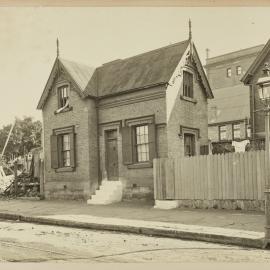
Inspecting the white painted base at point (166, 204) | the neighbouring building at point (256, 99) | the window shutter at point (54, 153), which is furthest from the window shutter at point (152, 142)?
the neighbouring building at point (256, 99)

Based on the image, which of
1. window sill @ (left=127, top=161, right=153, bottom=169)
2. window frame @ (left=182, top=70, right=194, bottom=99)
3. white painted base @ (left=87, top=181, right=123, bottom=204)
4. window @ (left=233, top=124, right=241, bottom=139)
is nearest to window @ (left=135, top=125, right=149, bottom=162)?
window sill @ (left=127, top=161, right=153, bottom=169)

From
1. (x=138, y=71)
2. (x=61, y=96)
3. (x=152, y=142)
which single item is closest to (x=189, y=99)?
(x=138, y=71)

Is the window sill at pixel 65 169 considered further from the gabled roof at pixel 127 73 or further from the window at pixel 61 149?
the gabled roof at pixel 127 73

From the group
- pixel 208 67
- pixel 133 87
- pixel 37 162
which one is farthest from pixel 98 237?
pixel 208 67

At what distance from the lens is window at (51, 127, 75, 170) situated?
2017cm

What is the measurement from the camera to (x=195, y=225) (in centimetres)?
1116

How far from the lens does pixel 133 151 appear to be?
1798 centimetres

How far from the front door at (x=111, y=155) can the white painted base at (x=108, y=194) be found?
36 centimetres

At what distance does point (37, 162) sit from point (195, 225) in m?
13.6

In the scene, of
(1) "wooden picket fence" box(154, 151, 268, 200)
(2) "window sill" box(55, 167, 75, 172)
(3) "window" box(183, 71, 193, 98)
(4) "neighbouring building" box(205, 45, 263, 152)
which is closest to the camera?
(1) "wooden picket fence" box(154, 151, 268, 200)

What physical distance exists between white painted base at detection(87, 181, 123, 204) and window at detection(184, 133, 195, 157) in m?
3.08

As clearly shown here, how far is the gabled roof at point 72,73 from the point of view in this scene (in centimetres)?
1945

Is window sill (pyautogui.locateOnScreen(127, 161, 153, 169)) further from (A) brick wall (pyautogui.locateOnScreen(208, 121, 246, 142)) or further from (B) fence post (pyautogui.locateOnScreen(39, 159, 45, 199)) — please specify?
(A) brick wall (pyautogui.locateOnScreen(208, 121, 246, 142))

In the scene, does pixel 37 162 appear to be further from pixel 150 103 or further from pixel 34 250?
pixel 34 250
